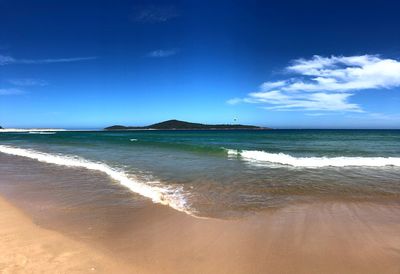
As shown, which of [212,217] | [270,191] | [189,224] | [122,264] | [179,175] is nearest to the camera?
[122,264]

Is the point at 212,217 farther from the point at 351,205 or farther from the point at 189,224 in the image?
the point at 351,205

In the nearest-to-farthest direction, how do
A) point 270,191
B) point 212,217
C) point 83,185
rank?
1. point 212,217
2. point 270,191
3. point 83,185

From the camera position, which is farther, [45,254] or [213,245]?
[213,245]

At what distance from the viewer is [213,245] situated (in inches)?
197

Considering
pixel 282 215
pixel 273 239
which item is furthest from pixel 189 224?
pixel 282 215

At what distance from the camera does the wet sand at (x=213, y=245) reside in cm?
426

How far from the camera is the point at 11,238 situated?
5277 millimetres

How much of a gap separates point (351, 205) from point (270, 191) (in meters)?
2.29

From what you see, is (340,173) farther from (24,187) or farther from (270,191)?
(24,187)

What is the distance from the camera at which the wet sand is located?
426 cm

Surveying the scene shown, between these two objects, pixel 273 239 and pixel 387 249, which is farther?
pixel 273 239

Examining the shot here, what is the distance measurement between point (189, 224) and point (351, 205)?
431cm

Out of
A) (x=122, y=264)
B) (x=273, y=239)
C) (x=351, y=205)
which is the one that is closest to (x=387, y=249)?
(x=273, y=239)

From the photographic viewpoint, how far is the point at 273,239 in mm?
5301
